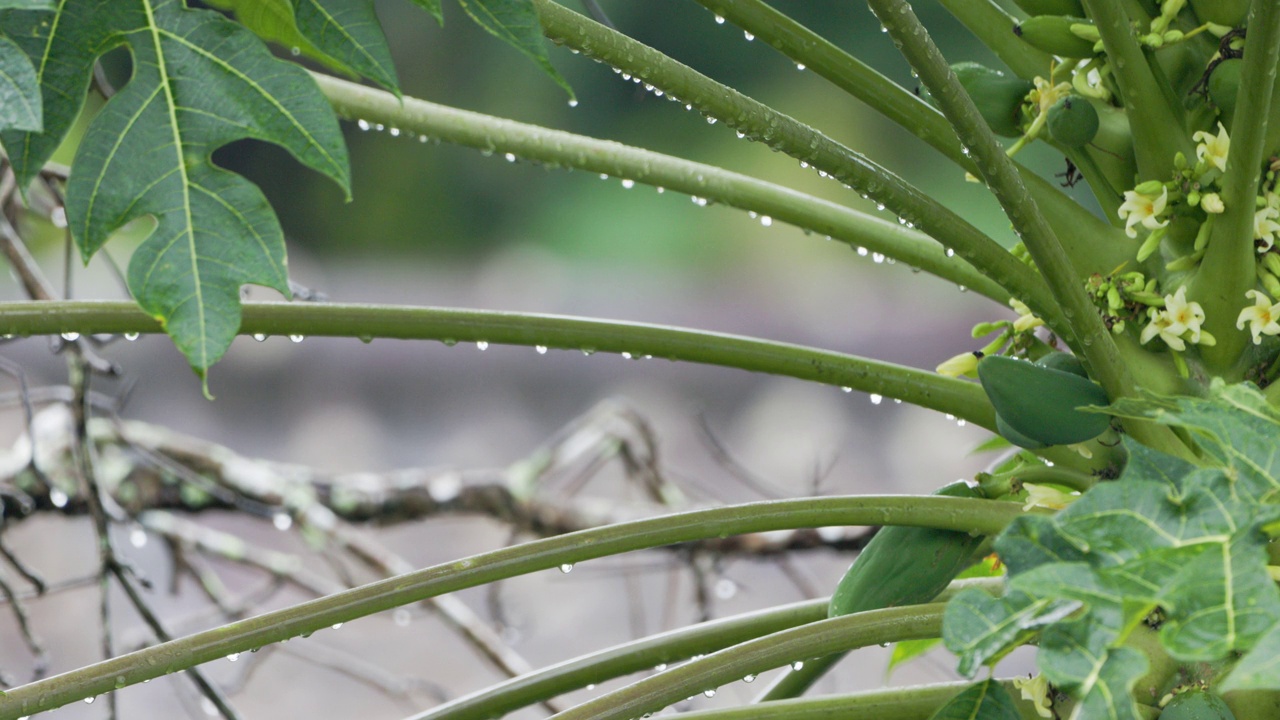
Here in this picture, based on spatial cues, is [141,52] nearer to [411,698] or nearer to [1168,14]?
[1168,14]

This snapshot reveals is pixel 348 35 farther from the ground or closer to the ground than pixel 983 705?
farther from the ground

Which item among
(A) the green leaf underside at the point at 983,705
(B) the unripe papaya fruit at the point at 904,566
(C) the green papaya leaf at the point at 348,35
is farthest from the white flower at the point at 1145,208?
(C) the green papaya leaf at the point at 348,35

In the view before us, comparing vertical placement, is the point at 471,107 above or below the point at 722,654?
above

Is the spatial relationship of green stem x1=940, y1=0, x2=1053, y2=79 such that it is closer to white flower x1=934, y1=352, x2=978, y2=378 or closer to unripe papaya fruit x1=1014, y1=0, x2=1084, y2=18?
unripe papaya fruit x1=1014, y1=0, x2=1084, y2=18

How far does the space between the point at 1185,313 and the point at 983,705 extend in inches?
11.7

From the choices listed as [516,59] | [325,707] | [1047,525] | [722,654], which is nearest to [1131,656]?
[1047,525]

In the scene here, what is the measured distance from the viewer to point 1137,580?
14.5 inches

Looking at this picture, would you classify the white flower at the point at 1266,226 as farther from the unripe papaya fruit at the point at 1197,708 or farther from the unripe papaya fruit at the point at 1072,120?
the unripe papaya fruit at the point at 1197,708

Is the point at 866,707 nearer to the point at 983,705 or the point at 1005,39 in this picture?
the point at 983,705

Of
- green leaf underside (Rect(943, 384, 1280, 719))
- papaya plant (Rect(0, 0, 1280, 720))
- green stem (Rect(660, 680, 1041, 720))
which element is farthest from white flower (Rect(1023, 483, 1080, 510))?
green leaf underside (Rect(943, 384, 1280, 719))

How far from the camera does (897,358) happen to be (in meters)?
2.74

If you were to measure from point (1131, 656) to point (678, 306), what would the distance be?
246 centimetres

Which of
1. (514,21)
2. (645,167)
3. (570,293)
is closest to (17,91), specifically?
(514,21)

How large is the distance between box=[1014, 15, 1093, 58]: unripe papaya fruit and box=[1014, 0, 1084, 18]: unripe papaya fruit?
24 millimetres
